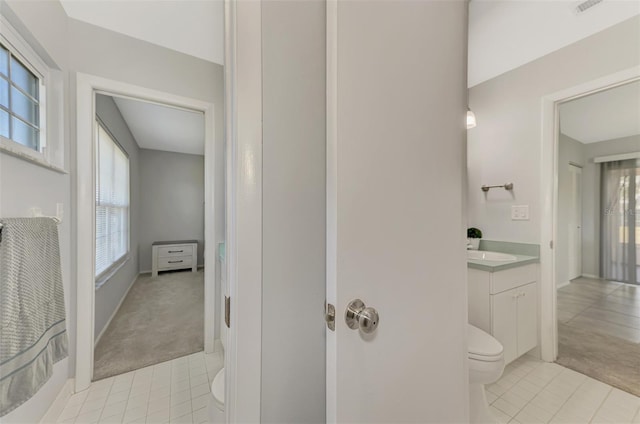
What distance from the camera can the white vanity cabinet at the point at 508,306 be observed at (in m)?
1.59

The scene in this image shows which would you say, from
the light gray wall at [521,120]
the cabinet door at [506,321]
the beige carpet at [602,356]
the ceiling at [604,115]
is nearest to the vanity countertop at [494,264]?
the cabinet door at [506,321]

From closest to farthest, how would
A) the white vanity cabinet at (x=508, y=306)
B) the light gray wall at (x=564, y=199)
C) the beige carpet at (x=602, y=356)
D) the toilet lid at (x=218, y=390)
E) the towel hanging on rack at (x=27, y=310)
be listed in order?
the towel hanging on rack at (x=27, y=310)
the toilet lid at (x=218, y=390)
the white vanity cabinet at (x=508, y=306)
the beige carpet at (x=602, y=356)
the light gray wall at (x=564, y=199)

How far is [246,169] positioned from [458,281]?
77cm

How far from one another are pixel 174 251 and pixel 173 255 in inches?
3.1

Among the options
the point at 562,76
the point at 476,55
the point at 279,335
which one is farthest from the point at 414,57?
the point at 562,76

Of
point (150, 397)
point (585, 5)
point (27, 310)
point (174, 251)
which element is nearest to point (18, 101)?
point (27, 310)

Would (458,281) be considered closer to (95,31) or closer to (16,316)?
(16,316)

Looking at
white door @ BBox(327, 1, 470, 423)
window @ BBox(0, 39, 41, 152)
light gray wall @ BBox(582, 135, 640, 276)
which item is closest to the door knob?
white door @ BBox(327, 1, 470, 423)

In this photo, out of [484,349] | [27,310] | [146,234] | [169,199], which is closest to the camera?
[27,310]

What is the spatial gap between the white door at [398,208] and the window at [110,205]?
2750 millimetres

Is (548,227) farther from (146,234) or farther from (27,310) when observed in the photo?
(146,234)

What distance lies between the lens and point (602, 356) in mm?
1959

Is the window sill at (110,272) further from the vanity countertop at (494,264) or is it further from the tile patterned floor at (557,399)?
the tile patterned floor at (557,399)

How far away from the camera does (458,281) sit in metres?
0.85
